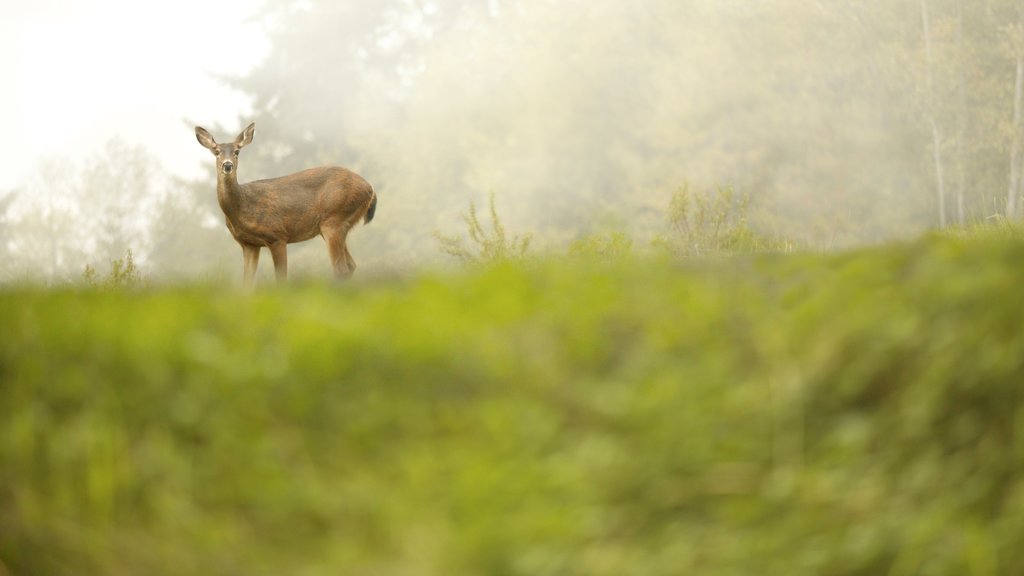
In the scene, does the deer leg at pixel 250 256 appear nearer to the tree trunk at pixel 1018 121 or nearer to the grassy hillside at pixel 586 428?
the grassy hillside at pixel 586 428

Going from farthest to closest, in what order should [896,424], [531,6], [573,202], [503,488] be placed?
1. [531,6]
2. [573,202]
3. [896,424]
4. [503,488]

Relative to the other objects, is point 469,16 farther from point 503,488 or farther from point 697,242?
point 503,488

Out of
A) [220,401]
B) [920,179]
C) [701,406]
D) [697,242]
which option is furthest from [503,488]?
[920,179]

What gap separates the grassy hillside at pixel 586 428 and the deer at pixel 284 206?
499cm

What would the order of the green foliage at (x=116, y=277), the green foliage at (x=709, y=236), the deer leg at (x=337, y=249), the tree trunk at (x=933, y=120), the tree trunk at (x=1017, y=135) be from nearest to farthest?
the green foliage at (x=116, y=277)
the deer leg at (x=337, y=249)
the green foliage at (x=709, y=236)
the tree trunk at (x=1017, y=135)
the tree trunk at (x=933, y=120)

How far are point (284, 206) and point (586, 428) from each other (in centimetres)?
610

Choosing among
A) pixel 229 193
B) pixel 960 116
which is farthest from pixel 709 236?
pixel 960 116

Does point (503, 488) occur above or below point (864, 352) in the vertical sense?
below

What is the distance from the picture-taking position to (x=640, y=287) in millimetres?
2135

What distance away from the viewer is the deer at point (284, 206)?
733 cm

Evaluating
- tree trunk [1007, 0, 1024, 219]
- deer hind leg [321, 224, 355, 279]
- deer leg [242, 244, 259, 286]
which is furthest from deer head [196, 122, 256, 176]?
tree trunk [1007, 0, 1024, 219]

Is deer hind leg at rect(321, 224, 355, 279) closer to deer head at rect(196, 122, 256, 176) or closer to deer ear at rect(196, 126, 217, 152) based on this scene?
deer head at rect(196, 122, 256, 176)

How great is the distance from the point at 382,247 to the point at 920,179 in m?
12.8

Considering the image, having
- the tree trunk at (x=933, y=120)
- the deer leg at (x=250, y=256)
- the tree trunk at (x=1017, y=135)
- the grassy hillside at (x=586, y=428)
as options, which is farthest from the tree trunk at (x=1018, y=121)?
the grassy hillside at (x=586, y=428)
